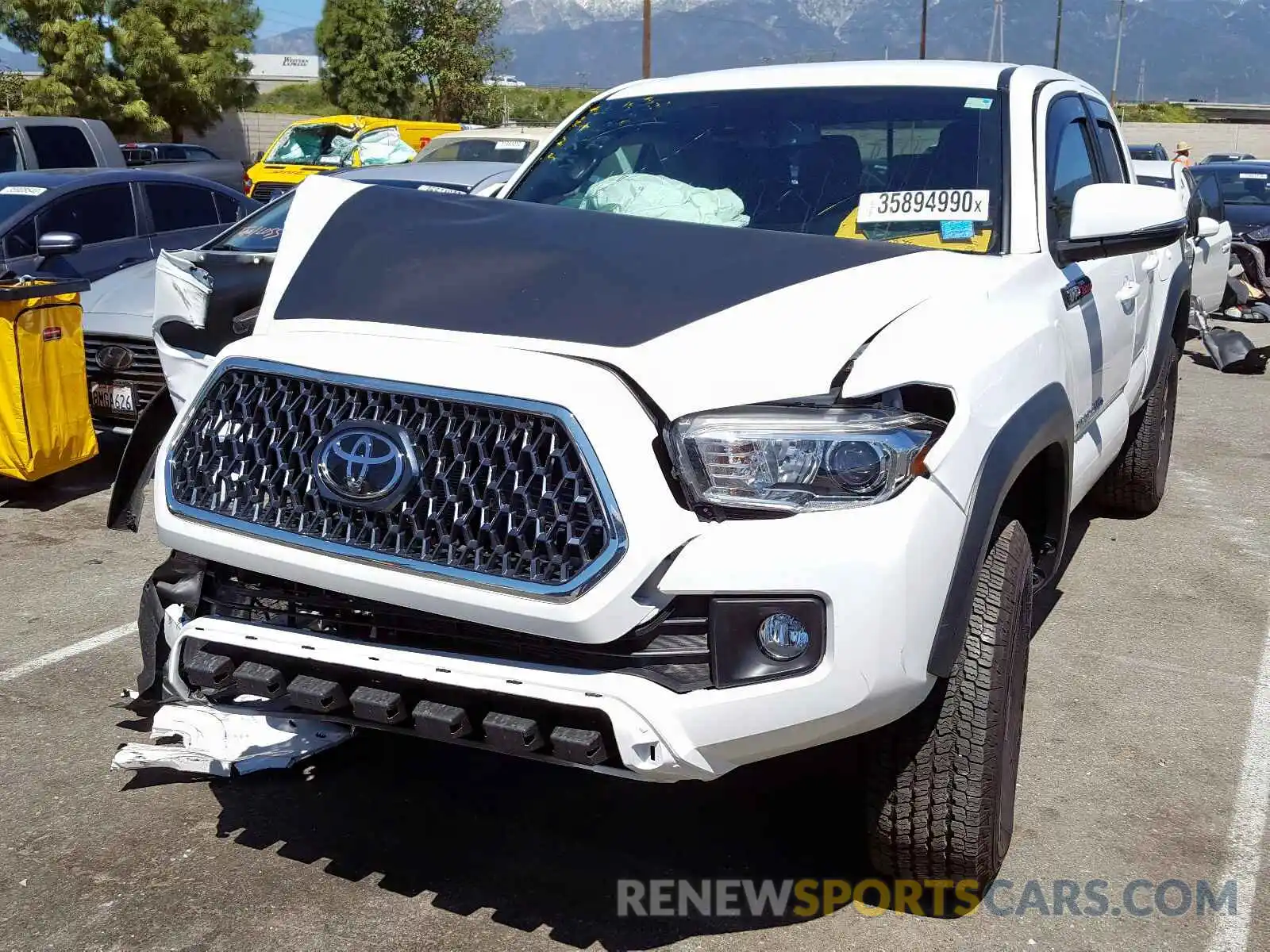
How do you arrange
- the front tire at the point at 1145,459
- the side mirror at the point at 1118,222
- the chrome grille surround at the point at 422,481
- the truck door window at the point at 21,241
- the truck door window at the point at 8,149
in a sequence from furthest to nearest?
the truck door window at the point at 8,149 < the truck door window at the point at 21,241 < the front tire at the point at 1145,459 < the side mirror at the point at 1118,222 < the chrome grille surround at the point at 422,481

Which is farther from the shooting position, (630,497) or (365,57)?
(365,57)

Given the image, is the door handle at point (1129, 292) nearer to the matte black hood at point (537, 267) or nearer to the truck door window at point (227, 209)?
the matte black hood at point (537, 267)

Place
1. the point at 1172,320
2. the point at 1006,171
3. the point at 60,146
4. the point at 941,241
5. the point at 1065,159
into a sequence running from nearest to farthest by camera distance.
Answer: the point at 941,241 < the point at 1006,171 < the point at 1065,159 < the point at 1172,320 < the point at 60,146

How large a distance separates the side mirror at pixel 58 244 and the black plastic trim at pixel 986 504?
5999 millimetres

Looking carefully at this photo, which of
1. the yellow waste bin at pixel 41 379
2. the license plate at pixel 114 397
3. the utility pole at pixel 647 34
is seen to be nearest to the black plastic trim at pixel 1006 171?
the yellow waste bin at pixel 41 379

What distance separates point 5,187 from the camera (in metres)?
8.28

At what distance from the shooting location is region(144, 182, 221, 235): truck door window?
885 centimetres

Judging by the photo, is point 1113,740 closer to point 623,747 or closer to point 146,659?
point 623,747

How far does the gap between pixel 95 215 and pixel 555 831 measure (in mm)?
6414

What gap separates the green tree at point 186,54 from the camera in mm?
38094

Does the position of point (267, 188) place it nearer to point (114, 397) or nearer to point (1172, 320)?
point (114, 397)

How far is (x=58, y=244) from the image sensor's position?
7441mm

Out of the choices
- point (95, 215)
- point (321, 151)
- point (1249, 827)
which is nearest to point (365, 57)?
point (321, 151)

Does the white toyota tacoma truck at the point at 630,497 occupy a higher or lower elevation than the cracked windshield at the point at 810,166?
lower
